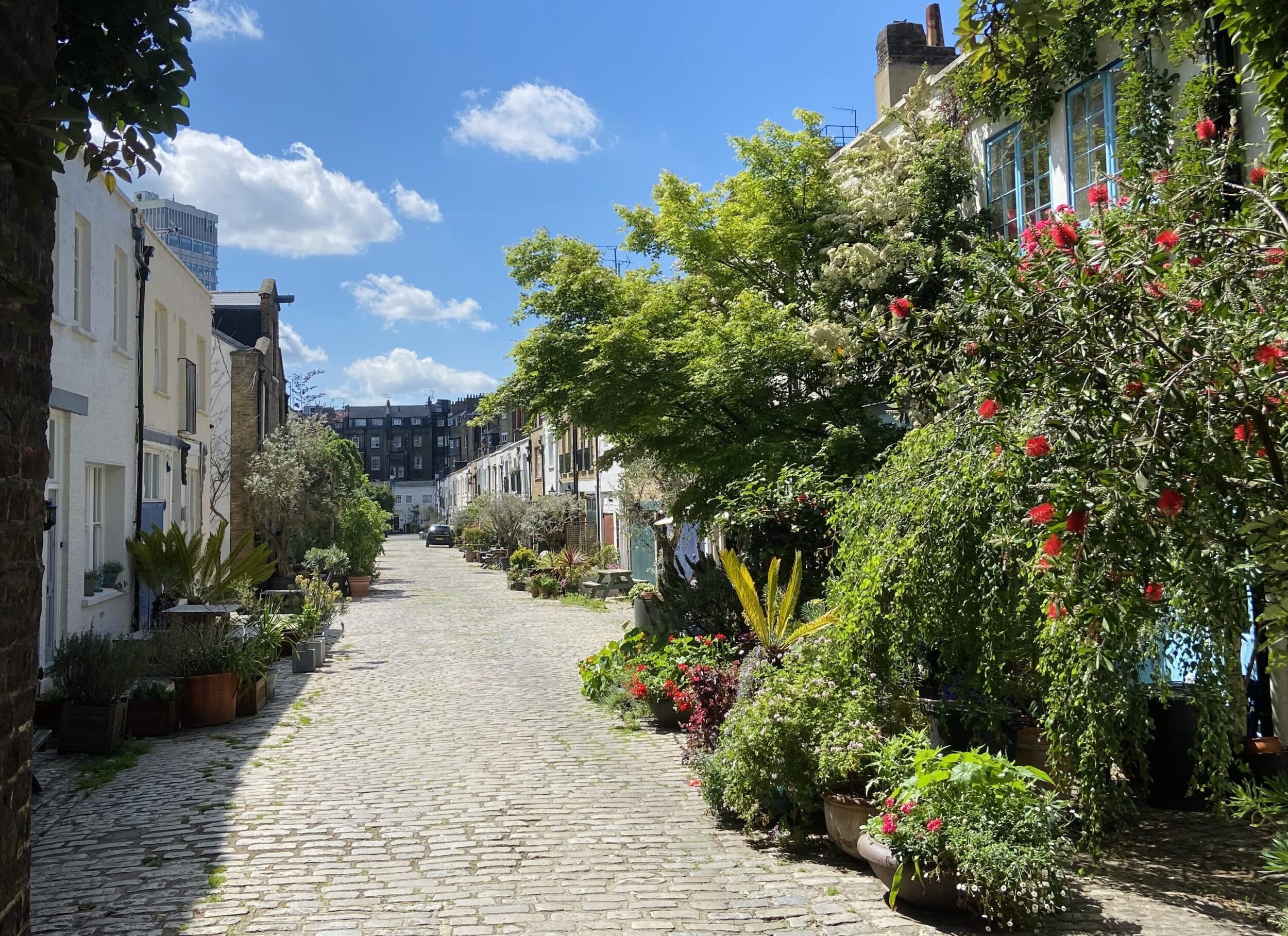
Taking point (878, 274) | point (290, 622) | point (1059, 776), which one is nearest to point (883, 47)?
point (878, 274)

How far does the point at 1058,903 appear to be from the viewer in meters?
5.33

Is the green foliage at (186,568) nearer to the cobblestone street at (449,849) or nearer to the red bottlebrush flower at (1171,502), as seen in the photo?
the cobblestone street at (449,849)

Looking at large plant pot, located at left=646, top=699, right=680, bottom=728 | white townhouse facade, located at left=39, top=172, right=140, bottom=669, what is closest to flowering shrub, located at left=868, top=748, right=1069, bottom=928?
large plant pot, located at left=646, top=699, right=680, bottom=728

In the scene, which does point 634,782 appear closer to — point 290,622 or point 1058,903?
point 1058,903

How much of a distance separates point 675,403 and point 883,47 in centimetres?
792

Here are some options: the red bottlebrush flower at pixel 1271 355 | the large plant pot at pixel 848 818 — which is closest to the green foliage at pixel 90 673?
the large plant pot at pixel 848 818

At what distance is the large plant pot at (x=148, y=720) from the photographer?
10141 mm

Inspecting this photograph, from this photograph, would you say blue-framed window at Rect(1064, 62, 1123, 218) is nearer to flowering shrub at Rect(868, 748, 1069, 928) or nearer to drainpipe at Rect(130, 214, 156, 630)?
flowering shrub at Rect(868, 748, 1069, 928)

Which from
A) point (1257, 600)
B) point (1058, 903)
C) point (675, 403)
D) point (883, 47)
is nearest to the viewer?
point (1058, 903)

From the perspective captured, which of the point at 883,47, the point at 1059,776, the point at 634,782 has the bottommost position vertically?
the point at 634,782

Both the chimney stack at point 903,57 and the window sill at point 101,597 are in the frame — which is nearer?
the window sill at point 101,597

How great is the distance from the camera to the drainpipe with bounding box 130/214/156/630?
1495cm

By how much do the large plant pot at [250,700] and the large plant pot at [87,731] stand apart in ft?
5.99

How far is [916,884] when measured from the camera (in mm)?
5500
